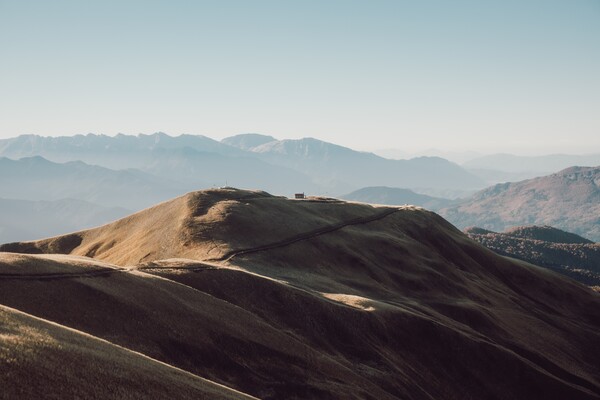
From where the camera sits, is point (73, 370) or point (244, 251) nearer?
point (73, 370)

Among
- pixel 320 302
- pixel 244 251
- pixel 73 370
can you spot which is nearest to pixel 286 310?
pixel 320 302

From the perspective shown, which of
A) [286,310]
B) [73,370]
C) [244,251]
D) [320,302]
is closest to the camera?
[73,370]

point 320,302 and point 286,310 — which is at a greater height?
point 320,302

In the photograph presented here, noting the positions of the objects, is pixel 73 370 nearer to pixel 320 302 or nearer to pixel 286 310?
pixel 286 310

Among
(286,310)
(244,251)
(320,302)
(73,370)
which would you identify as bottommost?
(286,310)

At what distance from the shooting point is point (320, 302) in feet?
282

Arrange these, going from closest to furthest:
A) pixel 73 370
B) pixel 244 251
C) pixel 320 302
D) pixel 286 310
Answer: pixel 73 370 < pixel 286 310 < pixel 320 302 < pixel 244 251

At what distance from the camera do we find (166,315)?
6084cm

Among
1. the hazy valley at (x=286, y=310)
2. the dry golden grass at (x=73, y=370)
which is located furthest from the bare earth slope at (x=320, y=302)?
the dry golden grass at (x=73, y=370)

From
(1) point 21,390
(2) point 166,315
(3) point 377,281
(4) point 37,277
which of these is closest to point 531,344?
(3) point 377,281

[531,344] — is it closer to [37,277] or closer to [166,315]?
[166,315]

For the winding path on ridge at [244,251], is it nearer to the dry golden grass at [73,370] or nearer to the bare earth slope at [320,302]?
the bare earth slope at [320,302]

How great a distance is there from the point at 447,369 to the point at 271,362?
1614 inches

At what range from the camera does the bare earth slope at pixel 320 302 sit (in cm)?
5922
